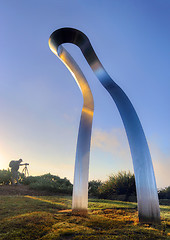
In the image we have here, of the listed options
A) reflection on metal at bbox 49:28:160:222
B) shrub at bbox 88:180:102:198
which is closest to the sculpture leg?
reflection on metal at bbox 49:28:160:222

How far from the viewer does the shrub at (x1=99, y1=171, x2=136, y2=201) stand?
12.2 meters

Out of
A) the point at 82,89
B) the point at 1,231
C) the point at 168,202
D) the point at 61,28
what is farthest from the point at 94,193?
the point at 61,28

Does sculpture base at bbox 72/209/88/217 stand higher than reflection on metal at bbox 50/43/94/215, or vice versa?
reflection on metal at bbox 50/43/94/215

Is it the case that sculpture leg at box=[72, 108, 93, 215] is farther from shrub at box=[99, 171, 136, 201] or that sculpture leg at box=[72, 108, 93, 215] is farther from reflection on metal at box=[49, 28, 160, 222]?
shrub at box=[99, 171, 136, 201]

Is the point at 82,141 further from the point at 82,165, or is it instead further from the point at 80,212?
the point at 80,212

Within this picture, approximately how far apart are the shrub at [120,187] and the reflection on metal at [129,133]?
637 cm

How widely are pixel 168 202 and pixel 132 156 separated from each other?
8.11 m

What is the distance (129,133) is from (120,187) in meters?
7.85

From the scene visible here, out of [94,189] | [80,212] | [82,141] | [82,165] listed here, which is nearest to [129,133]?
[82,141]

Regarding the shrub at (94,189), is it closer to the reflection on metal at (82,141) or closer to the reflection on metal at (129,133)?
the reflection on metal at (82,141)

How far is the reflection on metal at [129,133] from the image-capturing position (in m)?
5.24

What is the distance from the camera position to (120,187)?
41.3 ft

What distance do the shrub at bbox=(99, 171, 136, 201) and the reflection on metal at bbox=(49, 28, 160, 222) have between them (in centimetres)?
637

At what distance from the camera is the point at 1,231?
170 inches
